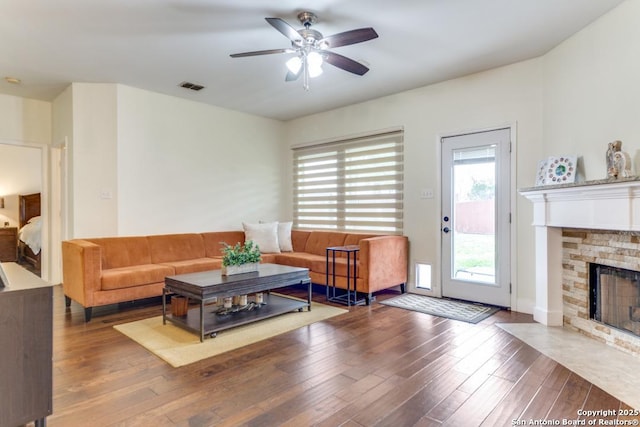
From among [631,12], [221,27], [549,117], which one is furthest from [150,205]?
[631,12]

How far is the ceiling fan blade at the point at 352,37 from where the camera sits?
2520 mm

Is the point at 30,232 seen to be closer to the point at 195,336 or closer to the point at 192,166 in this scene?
the point at 192,166

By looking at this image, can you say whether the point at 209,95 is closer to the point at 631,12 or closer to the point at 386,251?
the point at 386,251

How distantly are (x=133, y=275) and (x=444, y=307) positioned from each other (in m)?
3.43

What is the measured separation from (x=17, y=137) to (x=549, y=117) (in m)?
6.66

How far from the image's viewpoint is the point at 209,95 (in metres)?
4.93

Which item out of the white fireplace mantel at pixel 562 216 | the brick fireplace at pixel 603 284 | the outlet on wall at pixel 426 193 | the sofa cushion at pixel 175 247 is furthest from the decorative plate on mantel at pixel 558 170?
the sofa cushion at pixel 175 247

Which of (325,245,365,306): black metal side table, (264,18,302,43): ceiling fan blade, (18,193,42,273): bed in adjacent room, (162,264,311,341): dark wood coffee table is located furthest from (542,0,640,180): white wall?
(18,193,42,273): bed in adjacent room

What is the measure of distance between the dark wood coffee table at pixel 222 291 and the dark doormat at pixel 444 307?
1.24 m

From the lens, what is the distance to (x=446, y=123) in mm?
4391

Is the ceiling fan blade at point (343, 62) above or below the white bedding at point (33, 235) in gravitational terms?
above

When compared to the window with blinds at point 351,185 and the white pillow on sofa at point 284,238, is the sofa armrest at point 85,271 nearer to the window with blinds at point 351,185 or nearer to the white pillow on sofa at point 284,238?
the white pillow on sofa at point 284,238

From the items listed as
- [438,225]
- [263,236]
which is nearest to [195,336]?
[263,236]

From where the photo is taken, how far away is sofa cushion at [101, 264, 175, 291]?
11.6 ft
